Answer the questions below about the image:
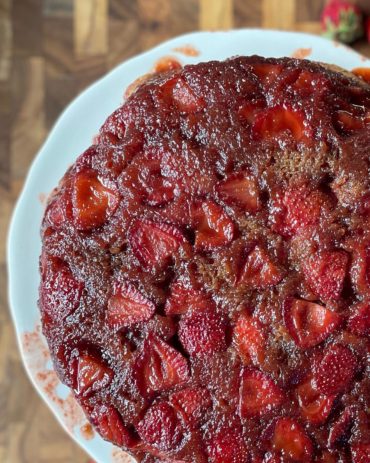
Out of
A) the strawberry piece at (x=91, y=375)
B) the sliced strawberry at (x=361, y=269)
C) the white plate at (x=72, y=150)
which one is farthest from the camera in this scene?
the white plate at (x=72, y=150)

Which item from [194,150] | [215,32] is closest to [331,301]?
[194,150]

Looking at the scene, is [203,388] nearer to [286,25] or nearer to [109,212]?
[109,212]

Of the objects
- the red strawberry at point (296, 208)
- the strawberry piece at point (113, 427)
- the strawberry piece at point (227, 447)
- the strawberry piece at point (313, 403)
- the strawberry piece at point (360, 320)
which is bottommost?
the strawberry piece at point (113, 427)

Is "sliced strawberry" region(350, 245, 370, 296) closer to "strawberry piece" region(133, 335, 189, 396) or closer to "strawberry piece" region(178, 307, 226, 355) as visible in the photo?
"strawberry piece" region(178, 307, 226, 355)

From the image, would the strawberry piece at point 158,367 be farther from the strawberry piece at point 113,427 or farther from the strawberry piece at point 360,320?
the strawberry piece at point 360,320

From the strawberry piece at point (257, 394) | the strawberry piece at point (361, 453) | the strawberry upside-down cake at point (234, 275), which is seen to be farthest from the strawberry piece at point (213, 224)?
the strawberry piece at point (361, 453)

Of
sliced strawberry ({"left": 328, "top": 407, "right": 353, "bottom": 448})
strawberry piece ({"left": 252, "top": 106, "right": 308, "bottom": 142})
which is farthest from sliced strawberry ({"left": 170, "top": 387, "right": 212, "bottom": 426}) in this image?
strawberry piece ({"left": 252, "top": 106, "right": 308, "bottom": 142})
